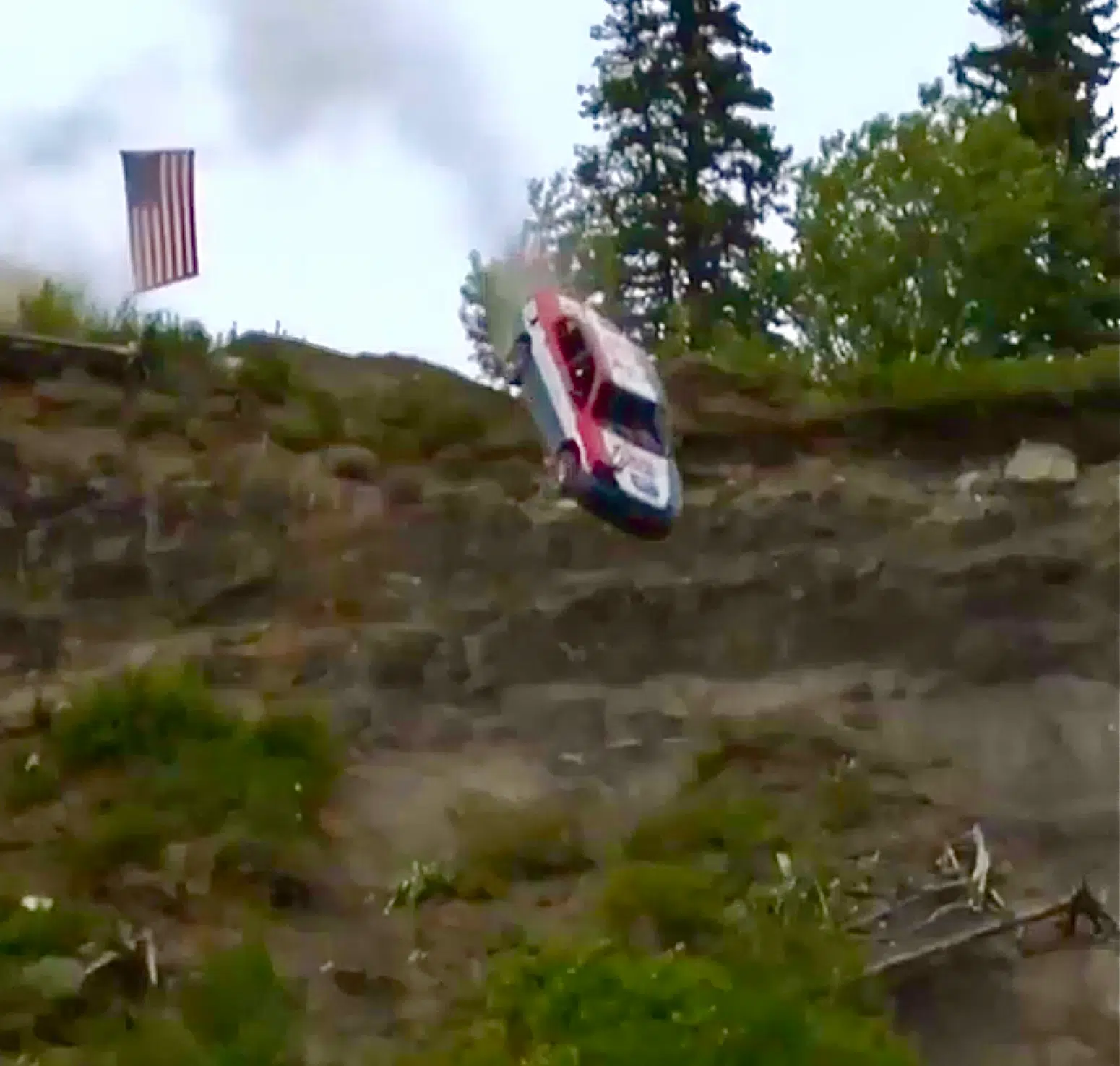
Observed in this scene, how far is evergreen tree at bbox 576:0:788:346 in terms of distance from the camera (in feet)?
72.8

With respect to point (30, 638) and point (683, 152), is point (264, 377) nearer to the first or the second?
point (30, 638)

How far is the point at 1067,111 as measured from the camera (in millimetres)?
23984

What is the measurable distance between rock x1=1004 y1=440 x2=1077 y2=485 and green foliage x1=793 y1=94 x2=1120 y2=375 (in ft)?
15.4

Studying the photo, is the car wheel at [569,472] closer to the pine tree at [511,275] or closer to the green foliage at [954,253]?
the pine tree at [511,275]

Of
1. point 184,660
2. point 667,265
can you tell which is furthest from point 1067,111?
point 184,660

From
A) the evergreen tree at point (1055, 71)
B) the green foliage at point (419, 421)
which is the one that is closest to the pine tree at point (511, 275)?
the green foliage at point (419, 421)

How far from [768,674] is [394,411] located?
3311 millimetres

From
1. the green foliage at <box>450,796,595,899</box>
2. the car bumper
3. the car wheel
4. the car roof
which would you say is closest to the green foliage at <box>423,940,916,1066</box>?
the green foliage at <box>450,796,595,899</box>

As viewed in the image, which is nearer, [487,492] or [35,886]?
[35,886]

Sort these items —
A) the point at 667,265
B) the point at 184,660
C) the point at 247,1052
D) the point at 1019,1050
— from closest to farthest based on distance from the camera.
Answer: the point at 247,1052
the point at 1019,1050
the point at 184,660
the point at 667,265

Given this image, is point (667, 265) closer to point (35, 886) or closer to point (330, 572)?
point (330, 572)

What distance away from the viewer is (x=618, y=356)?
1116 cm

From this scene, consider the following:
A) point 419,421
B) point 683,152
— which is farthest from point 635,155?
point 419,421

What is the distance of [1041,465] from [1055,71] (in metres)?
12.6
